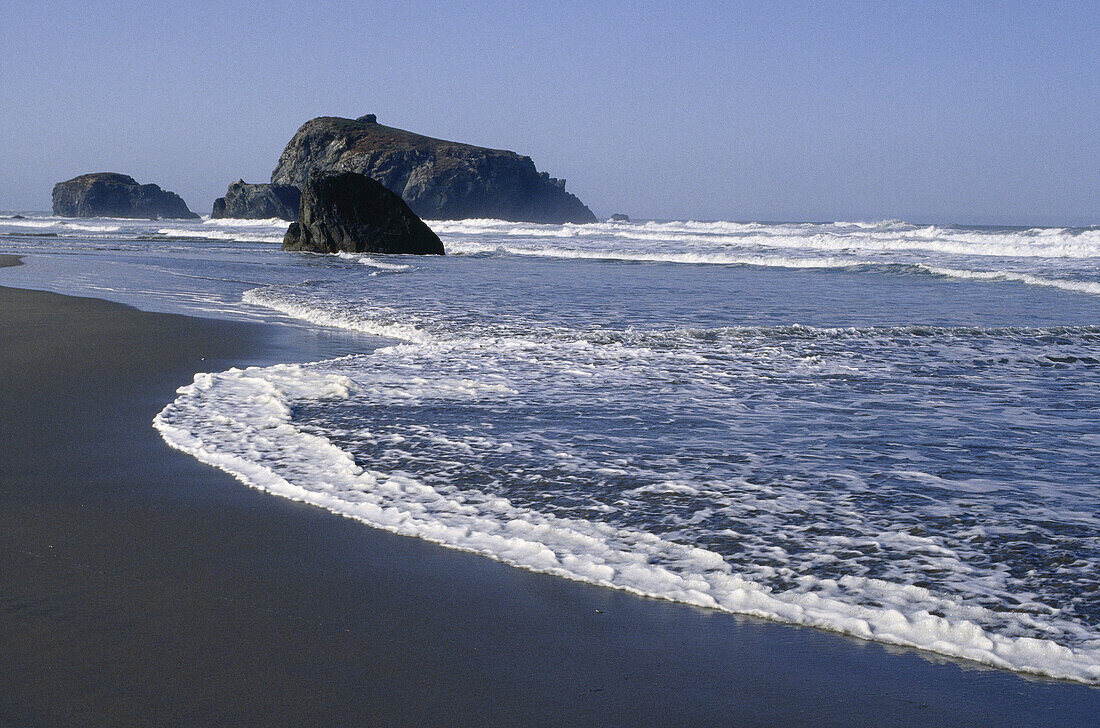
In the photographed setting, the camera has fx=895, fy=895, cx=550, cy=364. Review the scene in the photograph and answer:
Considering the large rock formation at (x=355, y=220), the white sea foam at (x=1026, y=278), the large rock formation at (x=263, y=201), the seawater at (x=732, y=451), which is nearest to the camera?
the seawater at (x=732, y=451)

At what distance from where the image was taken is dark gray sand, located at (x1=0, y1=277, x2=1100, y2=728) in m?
2.17

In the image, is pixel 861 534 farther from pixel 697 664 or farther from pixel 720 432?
pixel 720 432

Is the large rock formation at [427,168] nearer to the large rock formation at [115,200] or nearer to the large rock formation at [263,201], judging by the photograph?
the large rock formation at [263,201]

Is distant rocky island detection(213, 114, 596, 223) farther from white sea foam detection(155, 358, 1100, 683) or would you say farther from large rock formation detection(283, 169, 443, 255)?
white sea foam detection(155, 358, 1100, 683)

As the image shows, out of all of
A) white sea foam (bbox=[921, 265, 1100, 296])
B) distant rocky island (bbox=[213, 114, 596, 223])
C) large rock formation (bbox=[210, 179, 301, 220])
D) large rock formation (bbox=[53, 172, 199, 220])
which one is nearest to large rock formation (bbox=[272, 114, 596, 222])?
distant rocky island (bbox=[213, 114, 596, 223])

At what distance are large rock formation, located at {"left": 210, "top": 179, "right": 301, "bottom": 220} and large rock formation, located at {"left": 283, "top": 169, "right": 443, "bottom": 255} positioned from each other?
47614mm

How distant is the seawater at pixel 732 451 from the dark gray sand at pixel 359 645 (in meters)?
0.19

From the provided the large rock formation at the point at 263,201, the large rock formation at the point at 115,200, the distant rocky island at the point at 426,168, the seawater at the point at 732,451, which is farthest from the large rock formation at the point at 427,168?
the seawater at the point at 732,451

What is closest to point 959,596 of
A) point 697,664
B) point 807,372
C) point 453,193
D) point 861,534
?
point 861,534

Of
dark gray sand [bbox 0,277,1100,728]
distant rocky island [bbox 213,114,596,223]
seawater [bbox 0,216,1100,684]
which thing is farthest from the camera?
distant rocky island [bbox 213,114,596,223]

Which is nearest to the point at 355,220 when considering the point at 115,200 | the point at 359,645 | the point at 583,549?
the point at 583,549

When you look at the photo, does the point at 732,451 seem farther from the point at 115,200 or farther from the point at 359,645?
the point at 115,200

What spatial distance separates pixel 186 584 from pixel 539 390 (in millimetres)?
3566

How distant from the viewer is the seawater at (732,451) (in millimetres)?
2947
